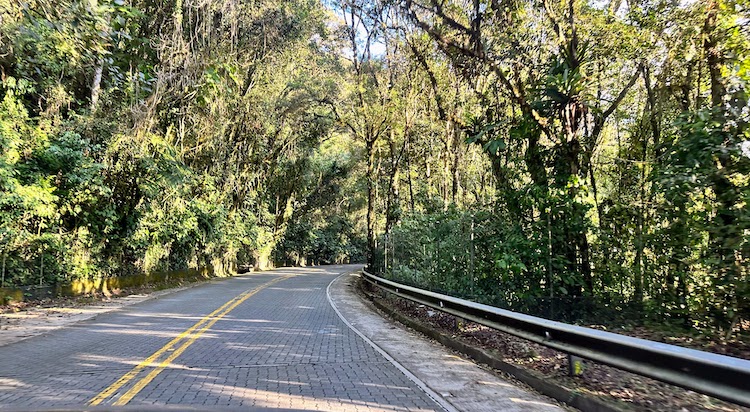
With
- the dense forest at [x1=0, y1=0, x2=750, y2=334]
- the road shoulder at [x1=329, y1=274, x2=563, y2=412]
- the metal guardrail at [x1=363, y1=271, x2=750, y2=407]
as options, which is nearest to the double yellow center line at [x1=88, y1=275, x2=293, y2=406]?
the road shoulder at [x1=329, y1=274, x2=563, y2=412]

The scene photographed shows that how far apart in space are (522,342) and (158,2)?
15048 millimetres

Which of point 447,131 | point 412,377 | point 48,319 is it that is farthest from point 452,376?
point 447,131

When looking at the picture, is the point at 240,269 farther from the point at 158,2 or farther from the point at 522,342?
the point at 522,342

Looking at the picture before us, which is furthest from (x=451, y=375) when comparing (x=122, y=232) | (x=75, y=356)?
(x=122, y=232)

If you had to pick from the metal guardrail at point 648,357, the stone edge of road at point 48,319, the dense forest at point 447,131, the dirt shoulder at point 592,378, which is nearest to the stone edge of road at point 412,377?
the dirt shoulder at point 592,378

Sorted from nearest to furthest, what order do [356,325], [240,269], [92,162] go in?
[356,325] < [92,162] < [240,269]

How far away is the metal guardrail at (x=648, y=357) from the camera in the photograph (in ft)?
12.0

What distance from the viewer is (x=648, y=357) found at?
14.8 ft

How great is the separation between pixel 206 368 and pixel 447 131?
15.6m

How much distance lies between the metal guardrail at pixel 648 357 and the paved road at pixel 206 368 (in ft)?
5.75

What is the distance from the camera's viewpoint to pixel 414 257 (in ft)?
53.4

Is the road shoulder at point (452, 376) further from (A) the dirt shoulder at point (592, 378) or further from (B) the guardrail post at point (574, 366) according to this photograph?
(B) the guardrail post at point (574, 366)

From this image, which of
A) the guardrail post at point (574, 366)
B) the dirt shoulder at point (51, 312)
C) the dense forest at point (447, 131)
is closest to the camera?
the guardrail post at point (574, 366)

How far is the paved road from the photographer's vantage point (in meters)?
5.36
